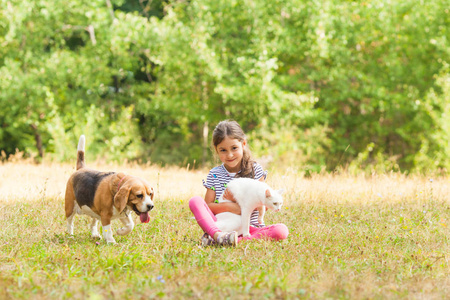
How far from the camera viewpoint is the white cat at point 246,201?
504 cm

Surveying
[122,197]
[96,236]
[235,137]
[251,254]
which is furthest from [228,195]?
[96,236]

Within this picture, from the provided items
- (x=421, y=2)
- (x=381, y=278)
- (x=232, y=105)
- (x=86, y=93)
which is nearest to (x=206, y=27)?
(x=232, y=105)

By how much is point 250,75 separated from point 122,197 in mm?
12510

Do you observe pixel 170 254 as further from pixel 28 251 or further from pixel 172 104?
pixel 172 104

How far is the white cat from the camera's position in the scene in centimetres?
504

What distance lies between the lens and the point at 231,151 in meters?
5.42

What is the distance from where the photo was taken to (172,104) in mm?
18812

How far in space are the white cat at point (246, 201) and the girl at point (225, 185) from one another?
0.30 ft

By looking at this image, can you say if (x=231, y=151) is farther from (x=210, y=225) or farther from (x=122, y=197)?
(x=122, y=197)

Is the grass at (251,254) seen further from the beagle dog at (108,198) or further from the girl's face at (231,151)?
the girl's face at (231,151)

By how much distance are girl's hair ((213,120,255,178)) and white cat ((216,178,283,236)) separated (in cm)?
37

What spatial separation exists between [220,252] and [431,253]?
2201 mm

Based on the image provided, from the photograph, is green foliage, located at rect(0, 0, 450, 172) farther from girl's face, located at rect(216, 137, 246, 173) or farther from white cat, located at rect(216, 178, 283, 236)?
white cat, located at rect(216, 178, 283, 236)

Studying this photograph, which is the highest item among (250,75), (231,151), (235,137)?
(250,75)
